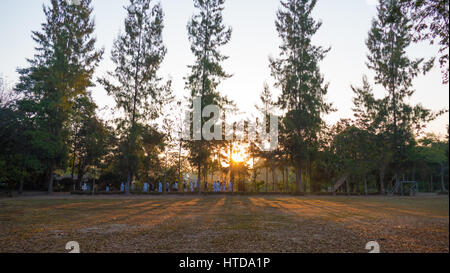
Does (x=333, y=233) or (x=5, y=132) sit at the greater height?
(x=5, y=132)

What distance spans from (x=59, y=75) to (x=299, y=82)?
23195 millimetres

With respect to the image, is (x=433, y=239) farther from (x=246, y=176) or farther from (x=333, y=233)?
(x=246, y=176)

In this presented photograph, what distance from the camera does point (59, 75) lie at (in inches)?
942

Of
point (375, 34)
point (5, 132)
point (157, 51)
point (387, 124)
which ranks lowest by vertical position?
point (5, 132)

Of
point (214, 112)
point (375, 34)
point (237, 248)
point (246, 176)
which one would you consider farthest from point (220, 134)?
point (237, 248)

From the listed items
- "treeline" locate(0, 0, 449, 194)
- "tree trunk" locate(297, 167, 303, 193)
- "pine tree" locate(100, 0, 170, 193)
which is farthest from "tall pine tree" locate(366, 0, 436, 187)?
"pine tree" locate(100, 0, 170, 193)

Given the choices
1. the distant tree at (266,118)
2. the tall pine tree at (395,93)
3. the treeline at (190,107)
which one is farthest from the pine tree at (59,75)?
the tall pine tree at (395,93)

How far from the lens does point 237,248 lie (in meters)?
3.97

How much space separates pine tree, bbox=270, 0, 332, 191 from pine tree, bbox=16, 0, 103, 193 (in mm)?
19285

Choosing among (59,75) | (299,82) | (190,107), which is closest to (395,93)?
(299,82)

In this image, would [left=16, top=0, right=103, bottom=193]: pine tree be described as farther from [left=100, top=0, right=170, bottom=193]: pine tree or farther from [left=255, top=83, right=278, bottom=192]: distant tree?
[left=255, top=83, right=278, bottom=192]: distant tree

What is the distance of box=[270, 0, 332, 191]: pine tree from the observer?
27.2 meters

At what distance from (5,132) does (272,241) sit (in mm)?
28255

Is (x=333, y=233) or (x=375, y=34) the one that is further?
(x=375, y=34)
